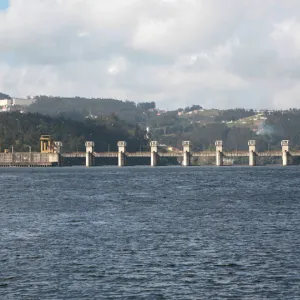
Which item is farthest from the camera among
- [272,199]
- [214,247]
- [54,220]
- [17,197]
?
[17,197]

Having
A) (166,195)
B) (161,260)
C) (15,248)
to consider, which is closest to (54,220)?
(15,248)

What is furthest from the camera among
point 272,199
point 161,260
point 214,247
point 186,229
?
point 272,199

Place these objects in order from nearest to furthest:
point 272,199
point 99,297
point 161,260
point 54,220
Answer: point 99,297 → point 161,260 → point 54,220 → point 272,199

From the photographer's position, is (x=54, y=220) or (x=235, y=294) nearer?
(x=235, y=294)

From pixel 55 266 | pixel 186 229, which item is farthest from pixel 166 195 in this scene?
pixel 55 266

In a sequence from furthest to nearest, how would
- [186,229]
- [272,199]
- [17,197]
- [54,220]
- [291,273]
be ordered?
1. [17,197]
2. [272,199]
3. [54,220]
4. [186,229]
5. [291,273]

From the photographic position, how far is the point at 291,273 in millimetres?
51094

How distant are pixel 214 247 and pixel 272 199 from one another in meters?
52.1

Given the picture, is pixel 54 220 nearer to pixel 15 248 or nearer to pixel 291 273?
pixel 15 248

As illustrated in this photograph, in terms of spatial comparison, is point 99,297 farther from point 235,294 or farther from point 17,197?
point 17,197

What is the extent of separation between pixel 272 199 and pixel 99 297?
69.1 m

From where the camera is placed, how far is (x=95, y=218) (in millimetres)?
83375

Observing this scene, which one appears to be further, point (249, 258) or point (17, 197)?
point (17, 197)

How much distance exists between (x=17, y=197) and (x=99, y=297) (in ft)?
251
